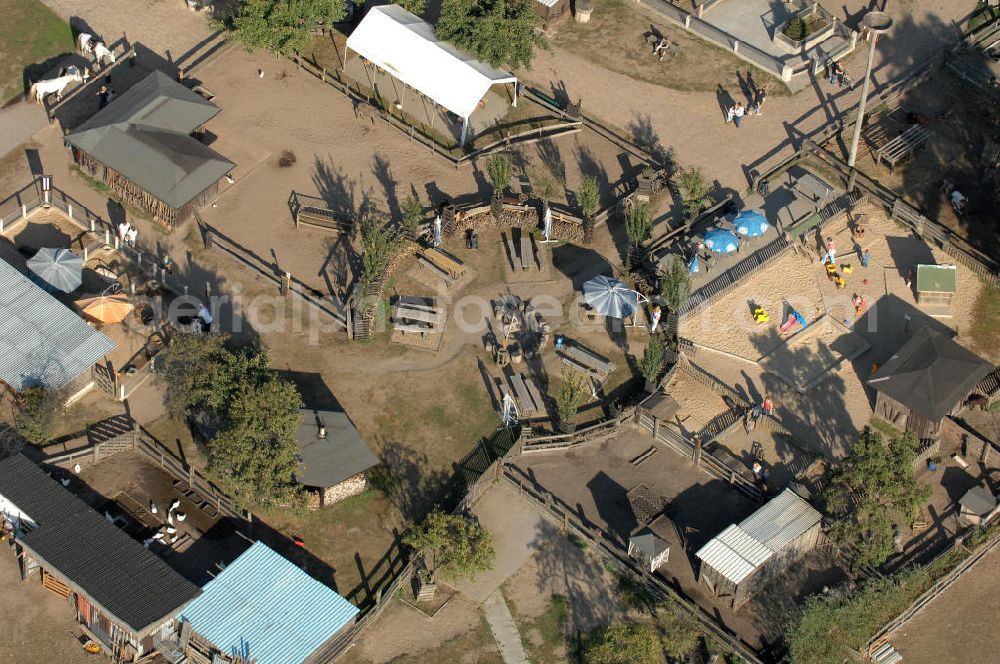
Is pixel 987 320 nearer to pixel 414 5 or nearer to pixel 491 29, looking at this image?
pixel 491 29

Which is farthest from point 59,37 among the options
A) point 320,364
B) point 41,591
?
point 41,591

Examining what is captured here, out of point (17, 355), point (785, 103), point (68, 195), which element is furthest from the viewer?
point (785, 103)

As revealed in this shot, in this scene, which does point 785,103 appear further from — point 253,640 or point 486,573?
point 253,640

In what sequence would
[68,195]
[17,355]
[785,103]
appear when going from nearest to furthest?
[17,355] < [68,195] < [785,103]

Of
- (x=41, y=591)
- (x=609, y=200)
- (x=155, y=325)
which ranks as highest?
(x=609, y=200)

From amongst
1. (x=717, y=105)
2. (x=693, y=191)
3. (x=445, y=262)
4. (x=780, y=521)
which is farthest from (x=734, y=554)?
(x=717, y=105)

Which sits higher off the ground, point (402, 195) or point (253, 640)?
point (402, 195)
